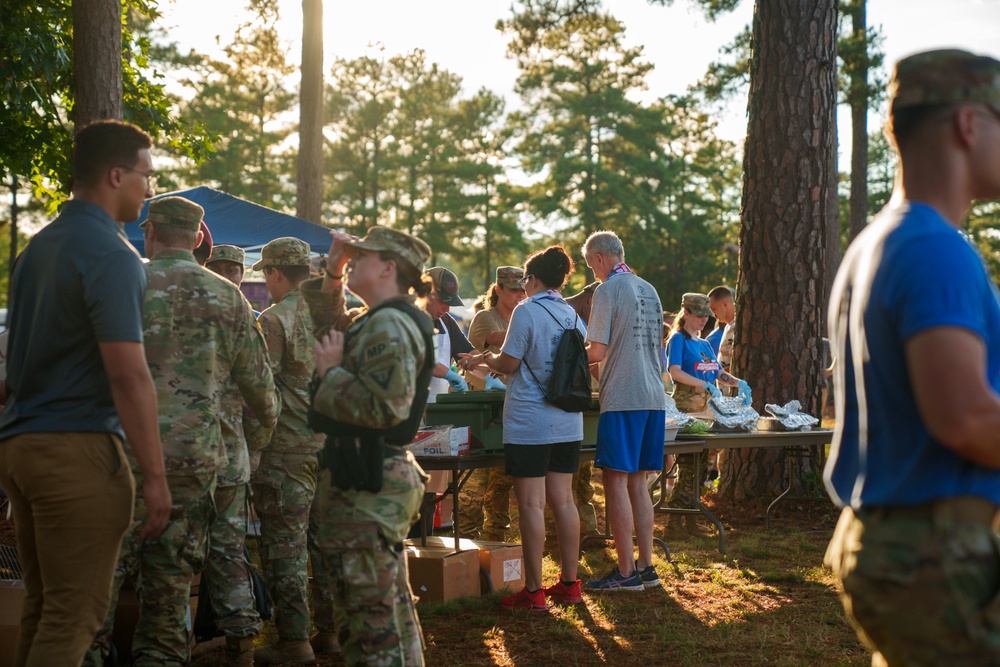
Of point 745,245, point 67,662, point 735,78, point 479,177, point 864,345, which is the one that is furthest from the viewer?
point 479,177

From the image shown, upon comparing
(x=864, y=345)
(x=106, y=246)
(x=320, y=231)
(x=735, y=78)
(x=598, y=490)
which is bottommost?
(x=598, y=490)

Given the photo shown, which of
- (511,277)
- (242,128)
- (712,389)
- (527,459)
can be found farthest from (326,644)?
(242,128)

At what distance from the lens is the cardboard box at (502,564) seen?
6.85 m

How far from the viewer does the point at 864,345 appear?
2.12 m

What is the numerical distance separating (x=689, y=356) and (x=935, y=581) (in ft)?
22.5

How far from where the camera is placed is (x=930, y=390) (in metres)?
1.94

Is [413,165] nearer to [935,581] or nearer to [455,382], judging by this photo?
[455,382]

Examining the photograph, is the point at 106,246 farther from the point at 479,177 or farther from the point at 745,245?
the point at 479,177

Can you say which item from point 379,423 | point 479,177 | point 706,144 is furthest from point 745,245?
point 706,144

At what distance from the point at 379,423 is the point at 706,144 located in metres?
44.5

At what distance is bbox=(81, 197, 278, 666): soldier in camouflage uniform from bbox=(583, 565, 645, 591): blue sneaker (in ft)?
10.7

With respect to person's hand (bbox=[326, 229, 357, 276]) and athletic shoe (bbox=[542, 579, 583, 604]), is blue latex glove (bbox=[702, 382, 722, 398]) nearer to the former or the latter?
athletic shoe (bbox=[542, 579, 583, 604])

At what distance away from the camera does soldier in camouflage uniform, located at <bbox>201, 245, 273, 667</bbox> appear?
466 centimetres

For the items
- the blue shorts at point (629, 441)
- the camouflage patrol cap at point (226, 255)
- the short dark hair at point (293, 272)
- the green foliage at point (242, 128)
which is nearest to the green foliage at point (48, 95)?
the camouflage patrol cap at point (226, 255)
